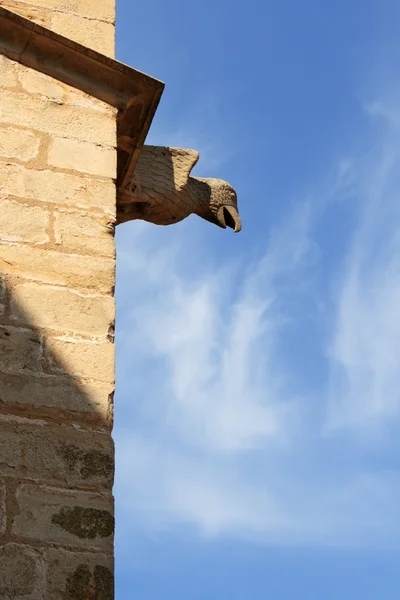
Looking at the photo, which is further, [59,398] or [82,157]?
[82,157]

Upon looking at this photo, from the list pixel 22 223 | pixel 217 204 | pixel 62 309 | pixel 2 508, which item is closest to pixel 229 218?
pixel 217 204

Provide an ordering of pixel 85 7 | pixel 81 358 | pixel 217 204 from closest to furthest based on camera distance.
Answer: pixel 81 358 → pixel 85 7 → pixel 217 204

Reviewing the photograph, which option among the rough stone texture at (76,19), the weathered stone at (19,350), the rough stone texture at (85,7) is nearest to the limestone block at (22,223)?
the weathered stone at (19,350)

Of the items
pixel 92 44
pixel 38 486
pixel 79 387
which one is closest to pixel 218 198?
pixel 92 44

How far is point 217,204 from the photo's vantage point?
5.96 m

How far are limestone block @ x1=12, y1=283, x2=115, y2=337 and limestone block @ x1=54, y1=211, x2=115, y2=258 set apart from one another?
0.21 m

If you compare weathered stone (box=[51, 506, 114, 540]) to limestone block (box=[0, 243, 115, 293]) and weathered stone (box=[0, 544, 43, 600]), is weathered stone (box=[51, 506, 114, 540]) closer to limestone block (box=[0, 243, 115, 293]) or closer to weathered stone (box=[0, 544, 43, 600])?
weathered stone (box=[0, 544, 43, 600])

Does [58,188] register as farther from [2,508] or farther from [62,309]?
[2,508]

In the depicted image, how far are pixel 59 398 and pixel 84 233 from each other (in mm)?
738

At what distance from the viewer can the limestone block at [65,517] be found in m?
3.83

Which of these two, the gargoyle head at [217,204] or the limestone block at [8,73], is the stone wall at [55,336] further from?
the gargoyle head at [217,204]

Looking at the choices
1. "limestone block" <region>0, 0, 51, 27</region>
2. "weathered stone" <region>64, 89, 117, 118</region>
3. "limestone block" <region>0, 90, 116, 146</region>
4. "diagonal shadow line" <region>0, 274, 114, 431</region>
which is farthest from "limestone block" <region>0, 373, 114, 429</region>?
"limestone block" <region>0, 0, 51, 27</region>

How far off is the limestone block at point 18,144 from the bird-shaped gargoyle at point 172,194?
2.55 ft

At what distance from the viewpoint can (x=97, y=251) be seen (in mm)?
4566
